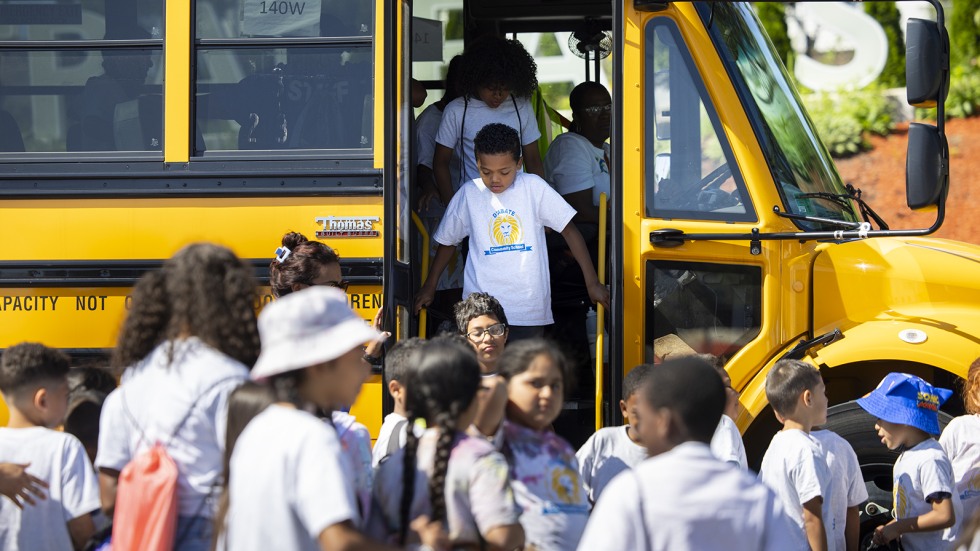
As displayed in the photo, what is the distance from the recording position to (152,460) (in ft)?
8.49

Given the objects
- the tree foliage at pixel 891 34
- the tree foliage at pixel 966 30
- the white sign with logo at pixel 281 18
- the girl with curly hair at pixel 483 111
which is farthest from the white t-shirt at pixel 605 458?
the tree foliage at pixel 891 34

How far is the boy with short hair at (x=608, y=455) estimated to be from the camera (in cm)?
353

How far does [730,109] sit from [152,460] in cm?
269

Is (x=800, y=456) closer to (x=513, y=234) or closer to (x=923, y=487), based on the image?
(x=923, y=487)

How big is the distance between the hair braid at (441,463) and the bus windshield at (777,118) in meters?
2.29

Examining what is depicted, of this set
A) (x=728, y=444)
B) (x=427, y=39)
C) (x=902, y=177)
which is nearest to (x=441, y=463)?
(x=728, y=444)

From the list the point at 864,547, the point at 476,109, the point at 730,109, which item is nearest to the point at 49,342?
the point at 476,109

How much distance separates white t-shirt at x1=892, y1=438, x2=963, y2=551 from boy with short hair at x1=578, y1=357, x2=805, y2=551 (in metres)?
1.51

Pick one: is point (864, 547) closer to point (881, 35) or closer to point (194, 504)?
point (194, 504)

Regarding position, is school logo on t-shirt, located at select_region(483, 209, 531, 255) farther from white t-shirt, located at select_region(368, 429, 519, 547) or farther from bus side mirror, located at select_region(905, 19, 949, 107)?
white t-shirt, located at select_region(368, 429, 519, 547)

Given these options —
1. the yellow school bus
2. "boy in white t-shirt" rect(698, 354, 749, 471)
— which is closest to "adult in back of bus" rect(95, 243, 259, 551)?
the yellow school bus

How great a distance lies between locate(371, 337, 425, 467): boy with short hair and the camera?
3.50 m

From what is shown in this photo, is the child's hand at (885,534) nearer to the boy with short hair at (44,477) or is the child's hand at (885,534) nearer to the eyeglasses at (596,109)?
the eyeglasses at (596,109)

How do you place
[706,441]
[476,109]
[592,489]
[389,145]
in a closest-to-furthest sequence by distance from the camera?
1. [706,441]
2. [592,489]
3. [389,145]
4. [476,109]
